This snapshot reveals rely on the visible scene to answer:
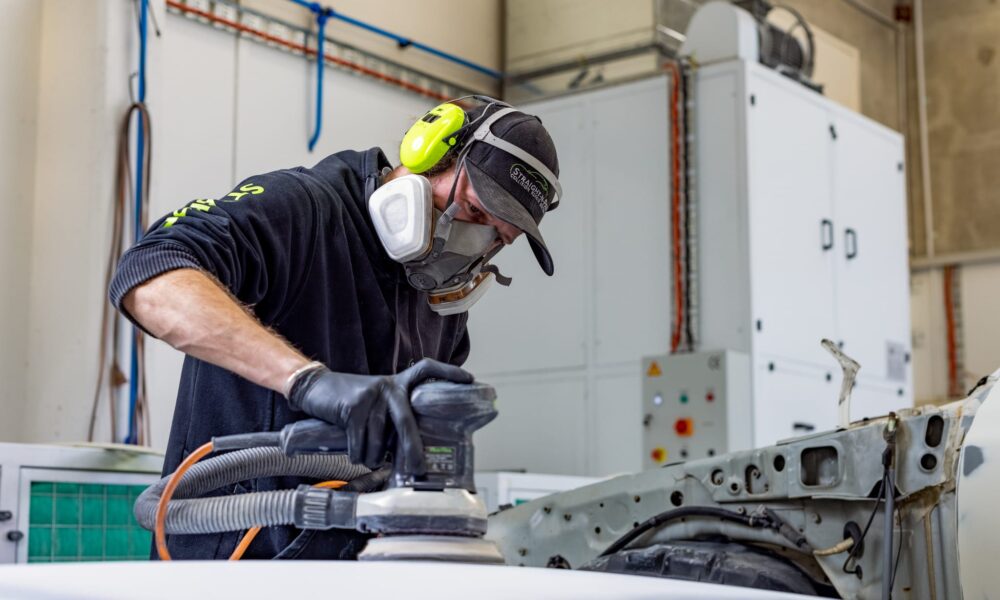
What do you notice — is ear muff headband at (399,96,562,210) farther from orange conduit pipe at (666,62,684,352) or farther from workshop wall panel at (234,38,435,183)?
orange conduit pipe at (666,62,684,352)

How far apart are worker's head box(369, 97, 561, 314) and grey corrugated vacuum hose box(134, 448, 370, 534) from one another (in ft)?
1.86

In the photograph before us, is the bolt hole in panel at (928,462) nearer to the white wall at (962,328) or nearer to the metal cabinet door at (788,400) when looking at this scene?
the metal cabinet door at (788,400)

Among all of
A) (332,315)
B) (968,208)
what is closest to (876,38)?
(968,208)

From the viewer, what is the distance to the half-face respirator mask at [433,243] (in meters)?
2.35

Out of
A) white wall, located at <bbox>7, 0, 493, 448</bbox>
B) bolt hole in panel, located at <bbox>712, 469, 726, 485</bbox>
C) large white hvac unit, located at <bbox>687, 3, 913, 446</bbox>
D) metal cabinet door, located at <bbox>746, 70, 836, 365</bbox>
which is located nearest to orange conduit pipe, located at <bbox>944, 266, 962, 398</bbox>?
large white hvac unit, located at <bbox>687, 3, 913, 446</bbox>

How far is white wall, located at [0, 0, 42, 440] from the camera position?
15.1 feet

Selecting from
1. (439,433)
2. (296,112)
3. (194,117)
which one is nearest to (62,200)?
(194,117)

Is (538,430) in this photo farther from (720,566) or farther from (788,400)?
(720,566)

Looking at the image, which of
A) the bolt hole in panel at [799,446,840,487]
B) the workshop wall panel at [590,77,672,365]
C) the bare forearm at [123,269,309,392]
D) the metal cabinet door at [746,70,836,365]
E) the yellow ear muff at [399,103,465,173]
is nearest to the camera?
the bare forearm at [123,269,309,392]

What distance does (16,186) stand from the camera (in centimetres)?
467

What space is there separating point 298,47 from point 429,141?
3.95 meters

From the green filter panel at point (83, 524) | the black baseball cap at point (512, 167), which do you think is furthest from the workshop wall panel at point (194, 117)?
the black baseball cap at point (512, 167)

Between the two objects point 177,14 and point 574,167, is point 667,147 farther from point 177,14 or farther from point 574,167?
point 177,14

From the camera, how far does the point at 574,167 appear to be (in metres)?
6.49
